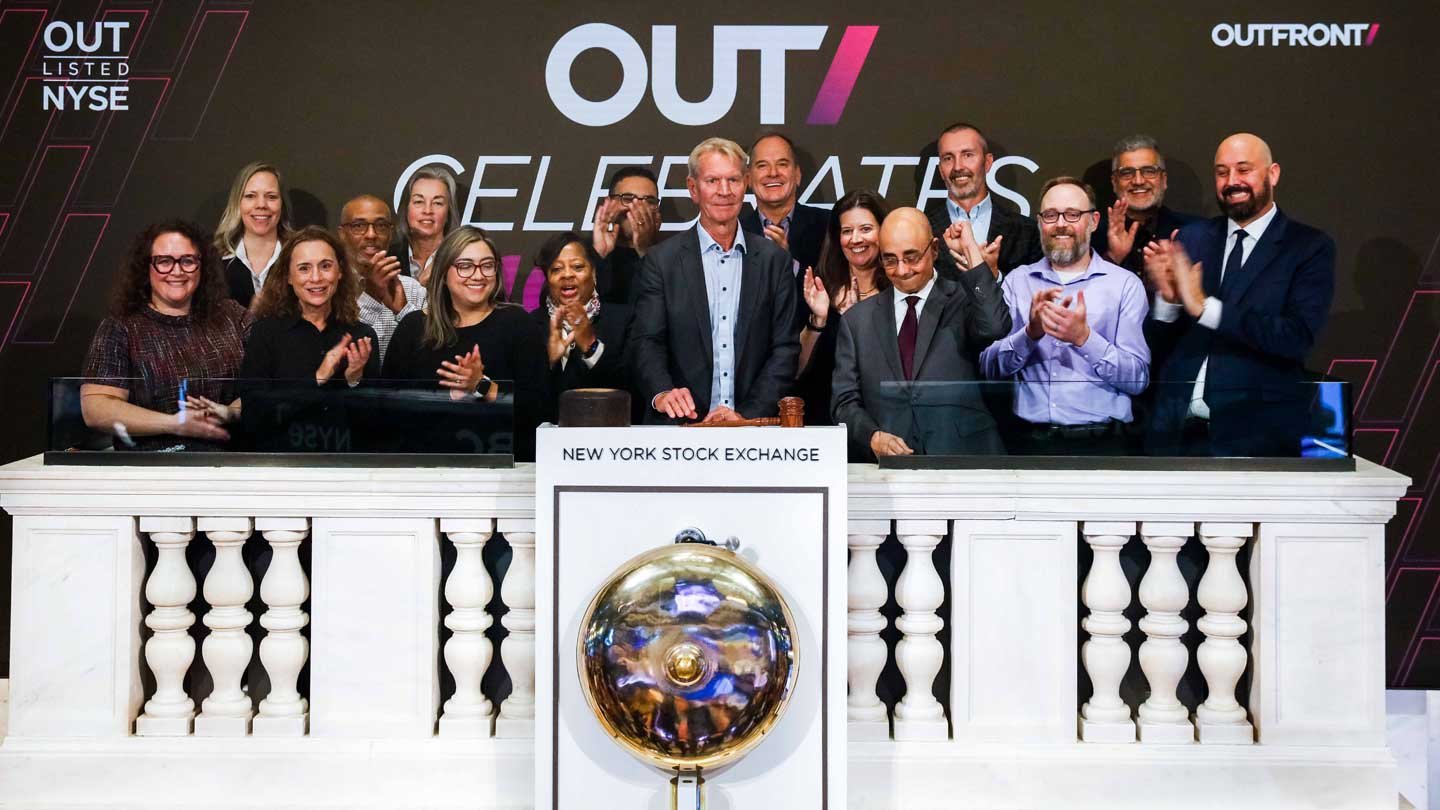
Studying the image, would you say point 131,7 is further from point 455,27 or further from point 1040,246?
point 1040,246

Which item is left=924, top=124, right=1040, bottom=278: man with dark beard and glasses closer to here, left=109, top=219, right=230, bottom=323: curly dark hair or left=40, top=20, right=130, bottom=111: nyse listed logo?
left=109, top=219, right=230, bottom=323: curly dark hair

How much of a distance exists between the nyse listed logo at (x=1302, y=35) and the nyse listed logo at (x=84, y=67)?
399 cm

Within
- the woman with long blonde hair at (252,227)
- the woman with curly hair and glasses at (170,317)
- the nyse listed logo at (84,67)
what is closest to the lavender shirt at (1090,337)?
the woman with long blonde hair at (252,227)

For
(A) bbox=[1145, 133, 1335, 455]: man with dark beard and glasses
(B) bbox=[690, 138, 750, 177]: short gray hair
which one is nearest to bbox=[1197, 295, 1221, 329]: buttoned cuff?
(A) bbox=[1145, 133, 1335, 455]: man with dark beard and glasses

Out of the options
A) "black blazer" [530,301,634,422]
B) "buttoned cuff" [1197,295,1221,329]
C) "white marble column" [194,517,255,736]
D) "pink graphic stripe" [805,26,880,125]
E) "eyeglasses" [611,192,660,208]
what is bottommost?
"white marble column" [194,517,255,736]

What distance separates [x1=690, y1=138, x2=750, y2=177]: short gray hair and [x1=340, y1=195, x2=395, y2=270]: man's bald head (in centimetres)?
111

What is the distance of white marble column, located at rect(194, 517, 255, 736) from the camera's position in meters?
3.52

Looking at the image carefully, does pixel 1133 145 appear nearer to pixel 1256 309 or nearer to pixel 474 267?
pixel 1256 309

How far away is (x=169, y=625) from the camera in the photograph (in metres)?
3.51

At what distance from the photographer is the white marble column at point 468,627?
11.4ft

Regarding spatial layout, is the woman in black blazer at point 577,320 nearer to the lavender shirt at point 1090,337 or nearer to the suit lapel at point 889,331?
the suit lapel at point 889,331

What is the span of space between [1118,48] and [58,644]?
12.7 feet

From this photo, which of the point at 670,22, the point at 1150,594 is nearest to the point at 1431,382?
the point at 1150,594

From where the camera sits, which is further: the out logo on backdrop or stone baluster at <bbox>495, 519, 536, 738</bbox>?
the out logo on backdrop
